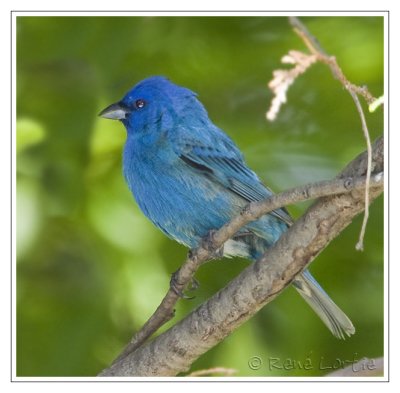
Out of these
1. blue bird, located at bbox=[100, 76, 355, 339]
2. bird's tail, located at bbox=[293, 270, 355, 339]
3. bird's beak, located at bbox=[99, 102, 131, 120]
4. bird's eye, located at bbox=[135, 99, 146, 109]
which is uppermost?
bird's eye, located at bbox=[135, 99, 146, 109]

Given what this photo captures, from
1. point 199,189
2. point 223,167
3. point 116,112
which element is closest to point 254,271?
point 199,189

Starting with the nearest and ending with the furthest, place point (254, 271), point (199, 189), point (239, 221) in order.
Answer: point (239, 221) < point (254, 271) < point (199, 189)

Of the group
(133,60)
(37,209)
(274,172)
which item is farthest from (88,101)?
(274,172)

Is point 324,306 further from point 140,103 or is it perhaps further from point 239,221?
point 140,103

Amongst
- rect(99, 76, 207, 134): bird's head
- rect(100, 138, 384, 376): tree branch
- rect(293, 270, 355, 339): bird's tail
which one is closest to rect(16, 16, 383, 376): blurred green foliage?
rect(293, 270, 355, 339): bird's tail

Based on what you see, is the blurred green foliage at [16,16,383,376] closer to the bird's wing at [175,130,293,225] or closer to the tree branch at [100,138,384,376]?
the bird's wing at [175,130,293,225]

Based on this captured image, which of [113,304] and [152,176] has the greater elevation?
[152,176]
